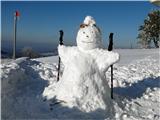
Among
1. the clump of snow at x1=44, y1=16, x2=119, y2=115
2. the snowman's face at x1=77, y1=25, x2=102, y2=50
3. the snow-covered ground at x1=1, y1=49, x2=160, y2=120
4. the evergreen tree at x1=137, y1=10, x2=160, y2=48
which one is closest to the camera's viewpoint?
the snow-covered ground at x1=1, y1=49, x2=160, y2=120

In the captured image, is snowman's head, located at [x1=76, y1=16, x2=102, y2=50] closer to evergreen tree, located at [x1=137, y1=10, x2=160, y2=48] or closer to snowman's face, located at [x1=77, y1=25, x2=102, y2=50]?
snowman's face, located at [x1=77, y1=25, x2=102, y2=50]

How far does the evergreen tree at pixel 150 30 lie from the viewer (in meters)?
39.2

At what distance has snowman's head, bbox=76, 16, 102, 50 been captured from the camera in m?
8.24

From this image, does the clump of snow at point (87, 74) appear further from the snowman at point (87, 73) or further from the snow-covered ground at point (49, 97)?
the snow-covered ground at point (49, 97)

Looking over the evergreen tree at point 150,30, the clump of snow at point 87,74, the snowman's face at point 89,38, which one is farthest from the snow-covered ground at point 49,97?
the evergreen tree at point 150,30

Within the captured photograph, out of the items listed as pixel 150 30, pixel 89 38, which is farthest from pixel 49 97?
pixel 150 30

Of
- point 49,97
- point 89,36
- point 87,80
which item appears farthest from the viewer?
point 89,36

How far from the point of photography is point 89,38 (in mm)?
8234

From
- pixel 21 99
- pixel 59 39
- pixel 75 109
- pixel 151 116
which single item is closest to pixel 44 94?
pixel 21 99

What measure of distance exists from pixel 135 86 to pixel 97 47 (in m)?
3.05

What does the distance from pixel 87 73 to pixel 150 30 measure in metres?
32.2

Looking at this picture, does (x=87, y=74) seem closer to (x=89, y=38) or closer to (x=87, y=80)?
(x=87, y=80)

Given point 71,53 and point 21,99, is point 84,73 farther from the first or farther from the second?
point 21,99

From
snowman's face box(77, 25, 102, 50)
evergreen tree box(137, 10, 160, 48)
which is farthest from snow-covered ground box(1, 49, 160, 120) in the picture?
evergreen tree box(137, 10, 160, 48)
